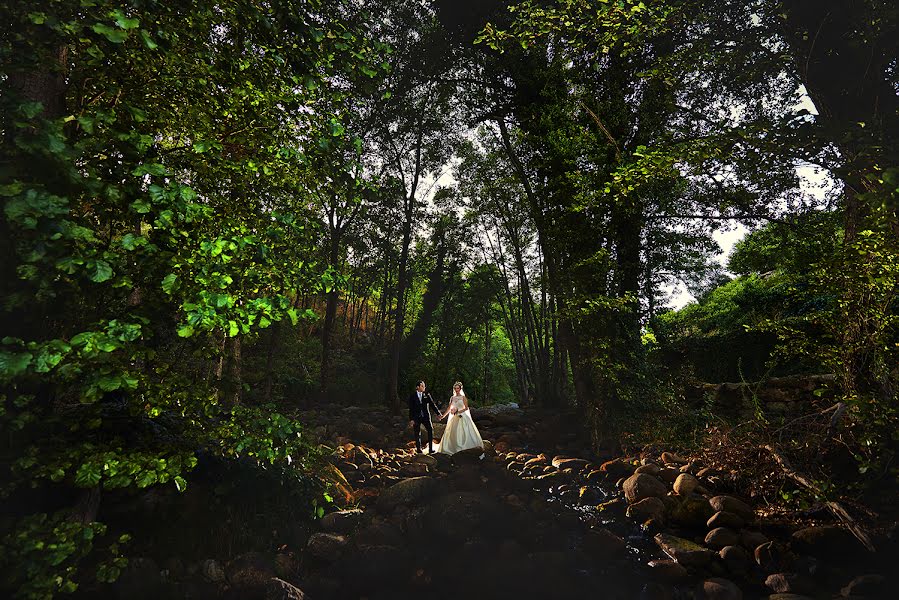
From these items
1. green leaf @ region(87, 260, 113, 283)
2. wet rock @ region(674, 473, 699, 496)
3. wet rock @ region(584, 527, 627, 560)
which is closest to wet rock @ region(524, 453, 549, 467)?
wet rock @ region(674, 473, 699, 496)

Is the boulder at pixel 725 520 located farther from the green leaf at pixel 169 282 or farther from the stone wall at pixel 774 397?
the green leaf at pixel 169 282

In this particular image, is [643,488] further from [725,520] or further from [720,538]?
[720,538]

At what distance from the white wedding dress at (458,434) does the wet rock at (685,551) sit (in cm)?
535

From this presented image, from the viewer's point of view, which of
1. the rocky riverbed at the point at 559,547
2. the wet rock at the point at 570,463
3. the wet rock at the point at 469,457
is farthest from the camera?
the wet rock at the point at 469,457

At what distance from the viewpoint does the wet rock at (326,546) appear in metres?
5.63

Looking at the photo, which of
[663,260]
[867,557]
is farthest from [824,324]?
[663,260]

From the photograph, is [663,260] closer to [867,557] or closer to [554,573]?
[867,557]

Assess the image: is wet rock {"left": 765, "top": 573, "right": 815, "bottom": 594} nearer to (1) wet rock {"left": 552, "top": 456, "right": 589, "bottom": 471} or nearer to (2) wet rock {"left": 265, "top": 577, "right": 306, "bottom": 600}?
(1) wet rock {"left": 552, "top": 456, "right": 589, "bottom": 471}

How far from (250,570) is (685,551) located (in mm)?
6172

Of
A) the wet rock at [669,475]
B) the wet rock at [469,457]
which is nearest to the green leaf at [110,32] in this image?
the wet rock at [469,457]

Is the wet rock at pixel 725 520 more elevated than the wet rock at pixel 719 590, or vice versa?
the wet rock at pixel 725 520

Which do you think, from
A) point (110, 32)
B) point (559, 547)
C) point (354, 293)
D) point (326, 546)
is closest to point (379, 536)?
point (326, 546)

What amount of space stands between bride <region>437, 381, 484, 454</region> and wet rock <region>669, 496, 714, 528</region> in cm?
525

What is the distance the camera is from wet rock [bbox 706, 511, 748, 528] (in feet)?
20.2
